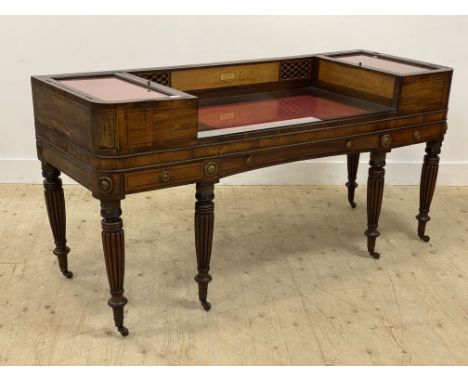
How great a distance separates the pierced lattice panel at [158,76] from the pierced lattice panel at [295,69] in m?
0.75

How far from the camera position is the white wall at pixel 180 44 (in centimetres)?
546

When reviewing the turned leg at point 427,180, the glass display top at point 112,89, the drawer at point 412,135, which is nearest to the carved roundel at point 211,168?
the glass display top at point 112,89

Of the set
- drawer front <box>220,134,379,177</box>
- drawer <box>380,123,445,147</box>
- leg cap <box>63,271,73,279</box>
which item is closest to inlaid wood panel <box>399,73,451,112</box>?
drawer <box>380,123,445,147</box>

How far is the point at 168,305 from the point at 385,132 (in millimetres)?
1460

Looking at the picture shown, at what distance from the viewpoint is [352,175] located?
5.42 meters

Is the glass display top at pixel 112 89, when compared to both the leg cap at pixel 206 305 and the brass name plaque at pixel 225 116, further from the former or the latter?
the leg cap at pixel 206 305

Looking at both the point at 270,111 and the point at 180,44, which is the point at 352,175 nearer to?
the point at 270,111

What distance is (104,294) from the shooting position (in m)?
4.18

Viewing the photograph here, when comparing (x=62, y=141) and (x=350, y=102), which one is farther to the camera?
(x=350, y=102)

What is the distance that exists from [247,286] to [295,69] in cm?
132

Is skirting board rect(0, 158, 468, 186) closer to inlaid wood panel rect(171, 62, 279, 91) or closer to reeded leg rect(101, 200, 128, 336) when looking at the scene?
inlaid wood panel rect(171, 62, 279, 91)

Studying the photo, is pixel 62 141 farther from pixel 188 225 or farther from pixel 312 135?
pixel 188 225
